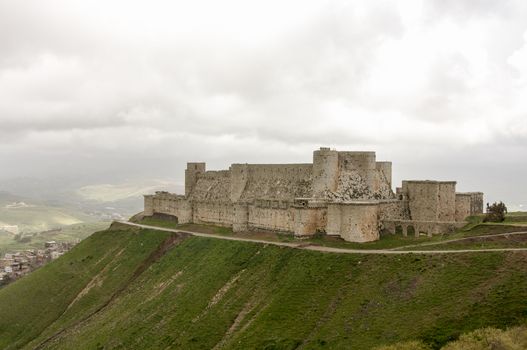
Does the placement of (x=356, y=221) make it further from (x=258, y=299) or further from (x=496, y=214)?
(x=496, y=214)

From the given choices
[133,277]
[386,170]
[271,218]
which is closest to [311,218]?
[271,218]

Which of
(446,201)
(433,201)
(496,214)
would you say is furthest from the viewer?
(433,201)

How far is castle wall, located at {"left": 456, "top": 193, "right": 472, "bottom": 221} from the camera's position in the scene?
76.9m

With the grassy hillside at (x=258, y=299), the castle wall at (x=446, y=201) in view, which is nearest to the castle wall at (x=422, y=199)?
the castle wall at (x=446, y=201)

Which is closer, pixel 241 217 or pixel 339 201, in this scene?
pixel 339 201

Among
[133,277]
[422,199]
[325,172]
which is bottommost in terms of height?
[133,277]

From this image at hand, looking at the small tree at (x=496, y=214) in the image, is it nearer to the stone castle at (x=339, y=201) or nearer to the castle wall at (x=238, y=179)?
the stone castle at (x=339, y=201)

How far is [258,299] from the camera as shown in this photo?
198 feet

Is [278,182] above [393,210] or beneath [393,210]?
above

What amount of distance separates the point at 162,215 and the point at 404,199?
193 feet

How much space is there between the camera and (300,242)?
236 ft

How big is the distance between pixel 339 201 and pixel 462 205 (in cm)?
1963

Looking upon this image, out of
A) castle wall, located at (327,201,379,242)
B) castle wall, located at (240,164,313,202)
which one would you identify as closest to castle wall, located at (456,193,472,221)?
castle wall, located at (327,201,379,242)

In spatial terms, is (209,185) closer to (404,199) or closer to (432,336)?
(404,199)
